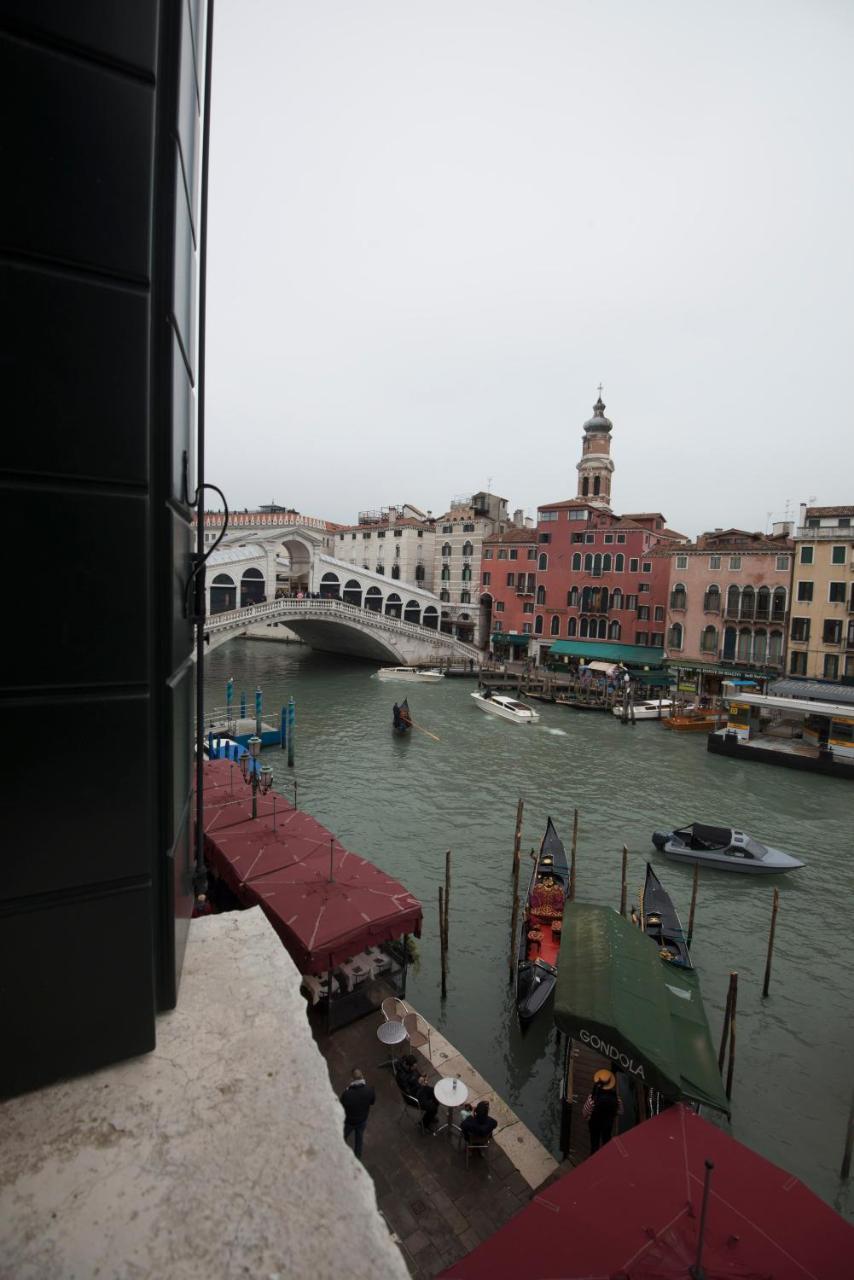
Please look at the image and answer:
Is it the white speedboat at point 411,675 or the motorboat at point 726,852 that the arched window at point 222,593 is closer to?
the white speedboat at point 411,675

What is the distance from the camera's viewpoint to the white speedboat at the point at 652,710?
3072cm

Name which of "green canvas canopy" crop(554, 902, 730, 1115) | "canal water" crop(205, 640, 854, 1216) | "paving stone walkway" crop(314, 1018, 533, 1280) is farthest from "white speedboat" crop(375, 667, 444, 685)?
"paving stone walkway" crop(314, 1018, 533, 1280)

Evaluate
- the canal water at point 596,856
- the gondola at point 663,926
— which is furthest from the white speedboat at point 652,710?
the gondola at point 663,926

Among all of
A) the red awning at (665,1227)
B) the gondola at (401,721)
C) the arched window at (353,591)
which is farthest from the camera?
the arched window at (353,591)

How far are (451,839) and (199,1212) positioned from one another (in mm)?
14538

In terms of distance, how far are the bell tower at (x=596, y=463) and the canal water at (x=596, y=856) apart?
→ 2476 cm

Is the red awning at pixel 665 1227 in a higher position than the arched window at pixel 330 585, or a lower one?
lower

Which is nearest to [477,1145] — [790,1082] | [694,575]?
[790,1082]

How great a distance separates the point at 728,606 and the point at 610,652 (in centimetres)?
712

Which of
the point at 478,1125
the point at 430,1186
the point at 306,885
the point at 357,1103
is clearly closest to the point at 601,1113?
the point at 478,1125

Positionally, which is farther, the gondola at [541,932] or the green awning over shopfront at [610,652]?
the green awning over shopfront at [610,652]

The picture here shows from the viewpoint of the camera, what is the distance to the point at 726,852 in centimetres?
1462

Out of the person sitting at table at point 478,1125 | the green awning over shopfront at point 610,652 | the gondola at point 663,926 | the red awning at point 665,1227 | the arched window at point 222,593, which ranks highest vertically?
the arched window at point 222,593

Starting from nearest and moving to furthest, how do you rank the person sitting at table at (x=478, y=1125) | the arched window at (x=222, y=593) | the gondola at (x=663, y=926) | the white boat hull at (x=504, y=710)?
1. the person sitting at table at (x=478, y=1125)
2. the gondola at (x=663, y=926)
3. the white boat hull at (x=504, y=710)
4. the arched window at (x=222, y=593)
